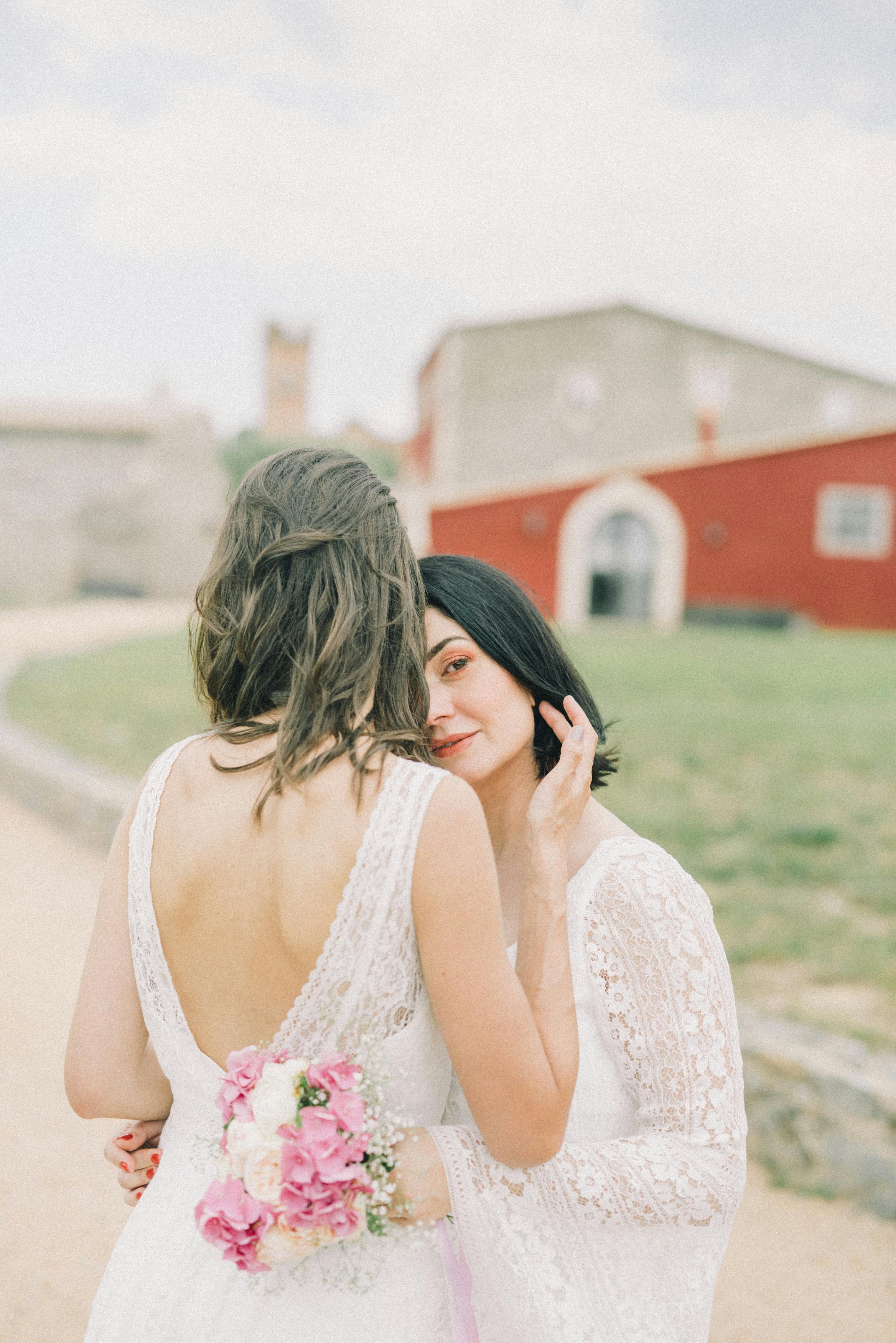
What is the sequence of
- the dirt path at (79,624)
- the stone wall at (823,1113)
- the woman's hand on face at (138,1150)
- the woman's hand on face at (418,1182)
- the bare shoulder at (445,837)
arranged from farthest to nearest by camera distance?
the dirt path at (79,624) < the stone wall at (823,1113) < the woman's hand on face at (138,1150) < the woman's hand on face at (418,1182) < the bare shoulder at (445,837)

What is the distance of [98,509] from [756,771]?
30376 millimetres

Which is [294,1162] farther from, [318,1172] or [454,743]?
[454,743]

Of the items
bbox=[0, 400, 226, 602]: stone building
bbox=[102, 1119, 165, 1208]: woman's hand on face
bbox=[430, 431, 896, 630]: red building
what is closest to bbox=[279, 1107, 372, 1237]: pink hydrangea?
bbox=[102, 1119, 165, 1208]: woman's hand on face

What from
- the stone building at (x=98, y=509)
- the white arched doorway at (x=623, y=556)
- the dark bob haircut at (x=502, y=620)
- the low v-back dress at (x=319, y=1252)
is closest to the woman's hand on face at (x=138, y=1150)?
the low v-back dress at (x=319, y=1252)

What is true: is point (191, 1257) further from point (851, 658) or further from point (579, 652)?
point (851, 658)

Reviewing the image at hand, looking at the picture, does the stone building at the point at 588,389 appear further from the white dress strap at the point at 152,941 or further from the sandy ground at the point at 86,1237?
the white dress strap at the point at 152,941

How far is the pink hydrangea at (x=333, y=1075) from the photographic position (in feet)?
4.74

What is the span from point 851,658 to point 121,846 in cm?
1579

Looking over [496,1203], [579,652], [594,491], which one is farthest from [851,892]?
[594,491]

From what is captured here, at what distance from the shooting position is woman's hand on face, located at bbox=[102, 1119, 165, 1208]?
185 cm

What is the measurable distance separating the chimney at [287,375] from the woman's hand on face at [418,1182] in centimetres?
5842

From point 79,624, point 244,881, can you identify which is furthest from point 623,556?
point 244,881

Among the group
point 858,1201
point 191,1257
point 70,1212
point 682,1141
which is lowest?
point 70,1212

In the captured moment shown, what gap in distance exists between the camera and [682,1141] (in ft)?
5.86
